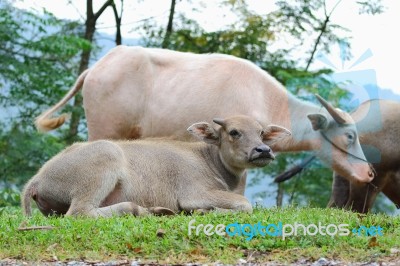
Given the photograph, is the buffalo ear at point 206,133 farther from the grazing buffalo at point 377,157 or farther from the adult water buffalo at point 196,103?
the grazing buffalo at point 377,157

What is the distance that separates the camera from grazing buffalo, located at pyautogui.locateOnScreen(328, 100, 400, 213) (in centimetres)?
1189

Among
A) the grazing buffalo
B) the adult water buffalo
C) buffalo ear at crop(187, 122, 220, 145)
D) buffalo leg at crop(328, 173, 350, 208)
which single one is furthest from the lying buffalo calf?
buffalo leg at crop(328, 173, 350, 208)

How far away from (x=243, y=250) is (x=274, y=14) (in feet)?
46.0

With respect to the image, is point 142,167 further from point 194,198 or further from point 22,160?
point 22,160

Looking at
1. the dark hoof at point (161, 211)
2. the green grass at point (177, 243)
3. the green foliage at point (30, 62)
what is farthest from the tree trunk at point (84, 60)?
the green grass at point (177, 243)

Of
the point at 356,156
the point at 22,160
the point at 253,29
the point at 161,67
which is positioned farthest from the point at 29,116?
the point at 356,156

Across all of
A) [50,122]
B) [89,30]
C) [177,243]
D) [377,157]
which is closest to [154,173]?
[177,243]

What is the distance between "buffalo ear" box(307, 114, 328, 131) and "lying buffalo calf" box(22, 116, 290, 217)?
170cm

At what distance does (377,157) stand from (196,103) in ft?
8.68

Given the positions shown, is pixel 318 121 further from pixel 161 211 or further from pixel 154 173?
pixel 161 211

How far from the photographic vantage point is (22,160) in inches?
736

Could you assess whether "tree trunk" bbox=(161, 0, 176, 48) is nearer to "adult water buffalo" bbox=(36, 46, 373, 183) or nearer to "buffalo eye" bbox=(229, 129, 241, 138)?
"adult water buffalo" bbox=(36, 46, 373, 183)

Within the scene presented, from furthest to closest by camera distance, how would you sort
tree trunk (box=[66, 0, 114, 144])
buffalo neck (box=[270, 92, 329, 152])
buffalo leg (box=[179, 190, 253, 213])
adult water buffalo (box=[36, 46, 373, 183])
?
tree trunk (box=[66, 0, 114, 144]) < buffalo neck (box=[270, 92, 329, 152]) < adult water buffalo (box=[36, 46, 373, 183]) < buffalo leg (box=[179, 190, 253, 213])

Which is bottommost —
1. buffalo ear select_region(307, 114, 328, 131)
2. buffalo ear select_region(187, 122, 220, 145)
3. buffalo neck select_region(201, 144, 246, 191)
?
buffalo neck select_region(201, 144, 246, 191)
